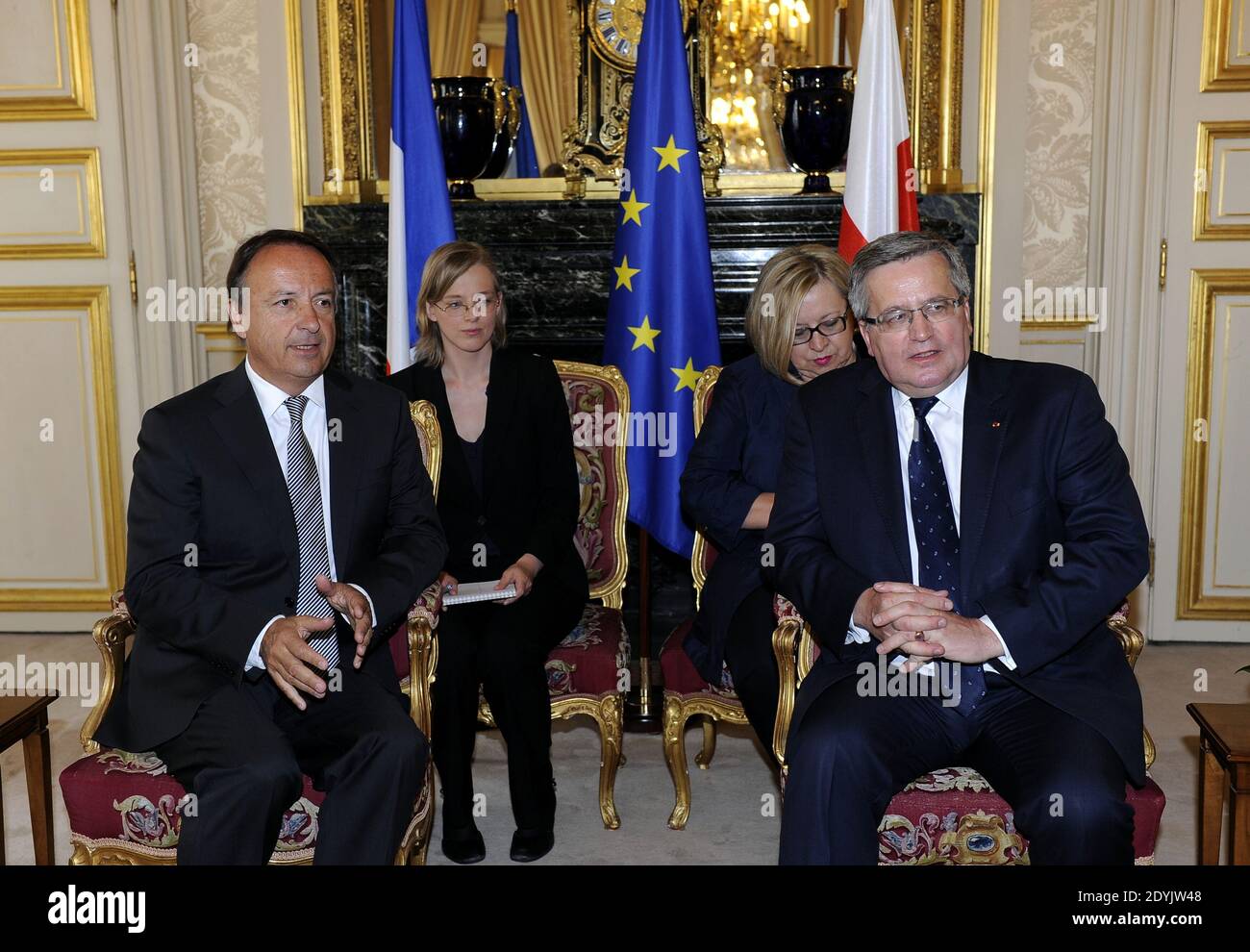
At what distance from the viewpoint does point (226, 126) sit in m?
5.17

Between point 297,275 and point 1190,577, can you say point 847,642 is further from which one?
point 1190,577

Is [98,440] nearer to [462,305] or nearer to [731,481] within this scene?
[462,305]

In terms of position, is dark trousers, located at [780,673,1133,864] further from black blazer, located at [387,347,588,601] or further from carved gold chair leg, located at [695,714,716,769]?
carved gold chair leg, located at [695,714,716,769]

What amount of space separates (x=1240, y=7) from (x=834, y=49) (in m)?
1.53

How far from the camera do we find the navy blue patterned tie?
245cm

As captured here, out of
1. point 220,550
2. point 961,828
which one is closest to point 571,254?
point 220,550

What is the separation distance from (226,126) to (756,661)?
138 inches

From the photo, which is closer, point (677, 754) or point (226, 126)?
point (677, 754)

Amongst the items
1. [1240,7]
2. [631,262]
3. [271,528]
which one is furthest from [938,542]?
[1240,7]

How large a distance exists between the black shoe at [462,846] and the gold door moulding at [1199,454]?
3.29 metres

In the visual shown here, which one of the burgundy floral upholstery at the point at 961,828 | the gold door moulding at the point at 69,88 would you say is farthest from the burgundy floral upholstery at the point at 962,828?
the gold door moulding at the point at 69,88

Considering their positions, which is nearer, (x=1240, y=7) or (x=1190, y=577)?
(x=1240, y=7)

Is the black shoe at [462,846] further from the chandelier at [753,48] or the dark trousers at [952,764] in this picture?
the chandelier at [753,48]
